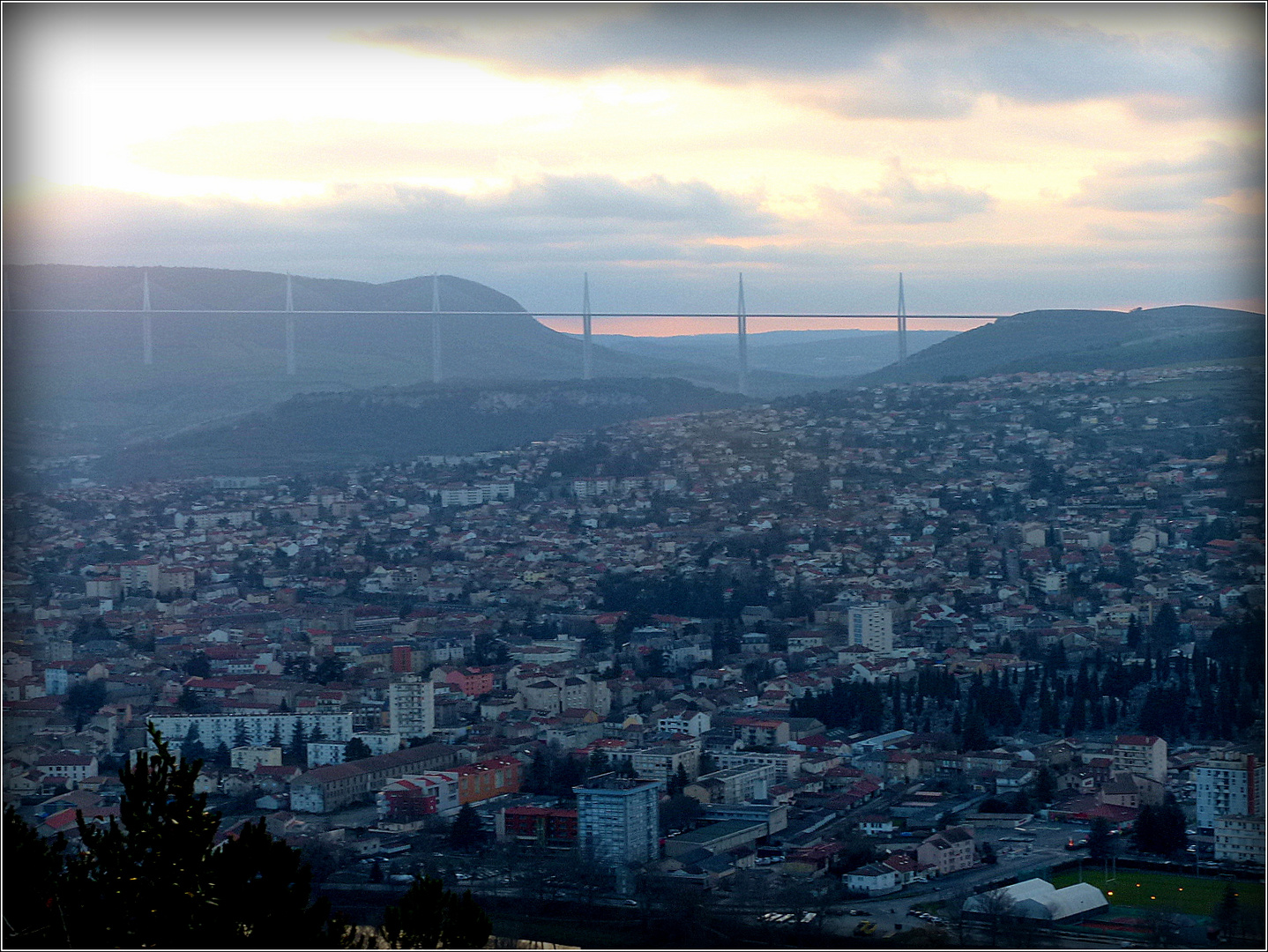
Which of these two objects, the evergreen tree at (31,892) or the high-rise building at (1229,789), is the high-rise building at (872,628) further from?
the evergreen tree at (31,892)

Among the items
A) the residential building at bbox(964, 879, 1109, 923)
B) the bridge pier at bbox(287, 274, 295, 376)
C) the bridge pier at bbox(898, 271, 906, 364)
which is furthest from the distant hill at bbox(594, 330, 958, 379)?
the residential building at bbox(964, 879, 1109, 923)

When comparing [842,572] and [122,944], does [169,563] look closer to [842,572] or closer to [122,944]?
[842,572]

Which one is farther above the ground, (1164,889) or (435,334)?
(435,334)

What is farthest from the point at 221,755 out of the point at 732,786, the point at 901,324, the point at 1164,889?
the point at 901,324

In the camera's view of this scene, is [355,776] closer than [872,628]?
Yes

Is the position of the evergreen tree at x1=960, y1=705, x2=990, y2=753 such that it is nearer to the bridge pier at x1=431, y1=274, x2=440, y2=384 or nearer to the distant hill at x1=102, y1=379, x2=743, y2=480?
the distant hill at x1=102, y1=379, x2=743, y2=480

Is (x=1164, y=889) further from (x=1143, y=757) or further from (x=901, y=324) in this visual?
(x=901, y=324)

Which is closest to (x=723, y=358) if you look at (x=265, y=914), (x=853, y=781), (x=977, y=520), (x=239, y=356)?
(x=977, y=520)
